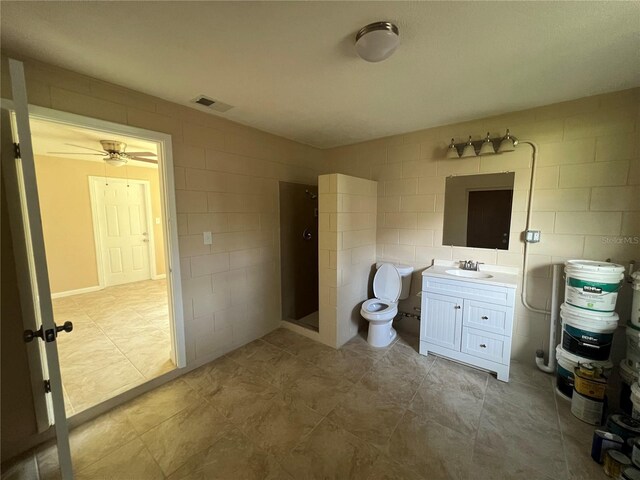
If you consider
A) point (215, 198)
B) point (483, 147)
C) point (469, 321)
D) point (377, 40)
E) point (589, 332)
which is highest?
point (377, 40)

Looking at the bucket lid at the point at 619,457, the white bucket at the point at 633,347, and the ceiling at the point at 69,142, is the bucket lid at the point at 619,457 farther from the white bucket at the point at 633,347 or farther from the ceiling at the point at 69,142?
the ceiling at the point at 69,142

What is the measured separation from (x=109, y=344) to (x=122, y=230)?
2.97 meters

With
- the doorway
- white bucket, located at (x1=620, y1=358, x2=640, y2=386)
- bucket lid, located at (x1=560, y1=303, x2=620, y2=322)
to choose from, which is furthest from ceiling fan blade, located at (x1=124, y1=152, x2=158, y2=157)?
white bucket, located at (x1=620, y1=358, x2=640, y2=386)

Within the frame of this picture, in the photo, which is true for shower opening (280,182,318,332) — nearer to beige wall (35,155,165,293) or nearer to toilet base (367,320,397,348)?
toilet base (367,320,397,348)

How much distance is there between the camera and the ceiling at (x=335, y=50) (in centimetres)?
114

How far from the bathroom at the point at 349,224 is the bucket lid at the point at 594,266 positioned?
0.66ft

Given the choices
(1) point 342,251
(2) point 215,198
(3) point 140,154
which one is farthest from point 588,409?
(3) point 140,154

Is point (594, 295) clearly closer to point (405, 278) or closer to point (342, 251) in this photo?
point (405, 278)

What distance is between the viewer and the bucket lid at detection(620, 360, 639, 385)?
5.46 ft

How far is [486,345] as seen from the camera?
2.22 meters

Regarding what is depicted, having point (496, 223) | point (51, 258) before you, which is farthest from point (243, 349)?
point (51, 258)

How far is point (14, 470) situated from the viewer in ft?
4.75

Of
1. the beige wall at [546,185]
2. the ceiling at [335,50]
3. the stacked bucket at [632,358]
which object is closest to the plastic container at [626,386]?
the stacked bucket at [632,358]

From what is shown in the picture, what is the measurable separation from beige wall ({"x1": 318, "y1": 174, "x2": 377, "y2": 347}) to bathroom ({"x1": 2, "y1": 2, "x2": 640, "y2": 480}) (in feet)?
0.08
